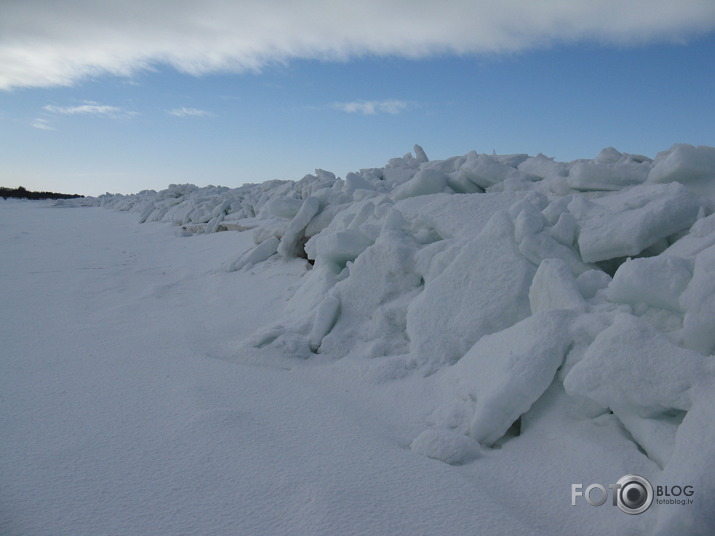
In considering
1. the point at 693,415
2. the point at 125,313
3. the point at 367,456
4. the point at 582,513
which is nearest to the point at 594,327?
the point at 693,415

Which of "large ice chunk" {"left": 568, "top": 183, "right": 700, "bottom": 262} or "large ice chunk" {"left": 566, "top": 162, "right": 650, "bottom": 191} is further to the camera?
"large ice chunk" {"left": 566, "top": 162, "right": 650, "bottom": 191}

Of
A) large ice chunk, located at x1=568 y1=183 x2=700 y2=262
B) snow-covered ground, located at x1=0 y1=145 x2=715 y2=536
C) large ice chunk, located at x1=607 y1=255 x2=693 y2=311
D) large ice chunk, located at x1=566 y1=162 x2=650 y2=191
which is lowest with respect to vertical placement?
snow-covered ground, located at x1=0 y1=145 x2=715 y2=536

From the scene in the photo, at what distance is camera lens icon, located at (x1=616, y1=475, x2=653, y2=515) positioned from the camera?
4.76 feet

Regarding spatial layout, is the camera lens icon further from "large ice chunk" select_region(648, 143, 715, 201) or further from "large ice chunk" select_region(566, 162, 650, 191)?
"large ice chunk" select_region(566, 162, 650, 191)

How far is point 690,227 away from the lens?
8.39 feet

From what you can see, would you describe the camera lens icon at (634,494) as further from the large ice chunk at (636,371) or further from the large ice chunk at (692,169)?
the large ice chunk at (692,169)

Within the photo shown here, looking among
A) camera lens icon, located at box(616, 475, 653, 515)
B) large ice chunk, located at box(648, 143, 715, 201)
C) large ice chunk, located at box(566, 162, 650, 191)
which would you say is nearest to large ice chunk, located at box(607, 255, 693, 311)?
camera lens icon, located at box(616, 475, 653, 515)

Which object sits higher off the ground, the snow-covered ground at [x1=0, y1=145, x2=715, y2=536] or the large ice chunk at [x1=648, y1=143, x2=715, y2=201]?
the large ice chunk at [x1=648, y1=143, x2=715, y2=201]

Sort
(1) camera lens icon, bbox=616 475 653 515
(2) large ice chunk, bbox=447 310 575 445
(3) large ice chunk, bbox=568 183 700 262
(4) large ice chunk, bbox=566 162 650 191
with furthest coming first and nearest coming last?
(4) large ice chunk, bbox=566 162 650 191 → (3) large ice chunk, bbox=568 183 700 262 → (2) large ice chunk, bbox=447 310 575 445 → (1) camera lens icon, bbox=616 475 653 515

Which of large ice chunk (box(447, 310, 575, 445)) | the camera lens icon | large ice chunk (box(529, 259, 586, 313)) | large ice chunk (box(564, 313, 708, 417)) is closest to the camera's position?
the camera lens icon

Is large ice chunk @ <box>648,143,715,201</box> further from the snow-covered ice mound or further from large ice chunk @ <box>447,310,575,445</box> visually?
large ice chunk @ <box>447,310,575,445</box>

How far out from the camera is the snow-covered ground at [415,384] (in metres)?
1.46

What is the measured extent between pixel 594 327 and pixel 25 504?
1.89 metres

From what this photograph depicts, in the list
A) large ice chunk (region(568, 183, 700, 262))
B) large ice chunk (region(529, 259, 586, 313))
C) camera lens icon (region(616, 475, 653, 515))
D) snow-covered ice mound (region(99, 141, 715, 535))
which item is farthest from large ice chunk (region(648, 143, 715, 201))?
camera lens icon (region(616, 475, 653, 515))
